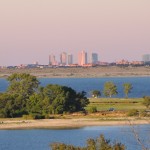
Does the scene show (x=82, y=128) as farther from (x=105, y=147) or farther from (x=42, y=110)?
(x=105, y=147)

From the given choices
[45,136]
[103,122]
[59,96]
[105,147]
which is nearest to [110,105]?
→ [59,96]

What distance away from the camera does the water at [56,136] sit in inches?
2082

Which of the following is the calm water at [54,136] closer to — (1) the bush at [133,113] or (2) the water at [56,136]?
(2) the water at [56,136]

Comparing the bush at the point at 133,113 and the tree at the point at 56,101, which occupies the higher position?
the tree at the point at 56,101

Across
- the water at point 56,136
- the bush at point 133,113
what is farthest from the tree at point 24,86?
the water at point 56,136

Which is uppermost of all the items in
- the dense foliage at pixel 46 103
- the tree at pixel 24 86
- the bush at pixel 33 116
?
the tree at pixel 24 86

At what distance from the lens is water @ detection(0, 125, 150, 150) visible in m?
52.9

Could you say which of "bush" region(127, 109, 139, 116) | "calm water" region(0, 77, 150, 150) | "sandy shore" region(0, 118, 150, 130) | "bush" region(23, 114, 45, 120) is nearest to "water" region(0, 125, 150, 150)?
"calm water" region(0, 77, 150, 150)

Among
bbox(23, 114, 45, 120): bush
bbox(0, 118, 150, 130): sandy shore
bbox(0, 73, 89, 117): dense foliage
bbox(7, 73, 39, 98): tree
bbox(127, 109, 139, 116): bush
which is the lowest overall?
bbox(0, 118, 150, 130): sandy shore

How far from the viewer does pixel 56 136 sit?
60406 mm

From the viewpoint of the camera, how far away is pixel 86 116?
251 feet

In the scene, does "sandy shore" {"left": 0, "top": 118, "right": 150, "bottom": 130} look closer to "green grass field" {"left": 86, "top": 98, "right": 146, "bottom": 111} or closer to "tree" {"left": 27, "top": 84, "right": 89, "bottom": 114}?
"tree" {"left": 27, "top": 84, "right": 89, "bottom": 114}

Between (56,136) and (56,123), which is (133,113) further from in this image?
(56,136)

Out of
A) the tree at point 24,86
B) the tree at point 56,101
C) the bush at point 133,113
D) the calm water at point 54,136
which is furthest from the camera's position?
the tree at point 24,86
